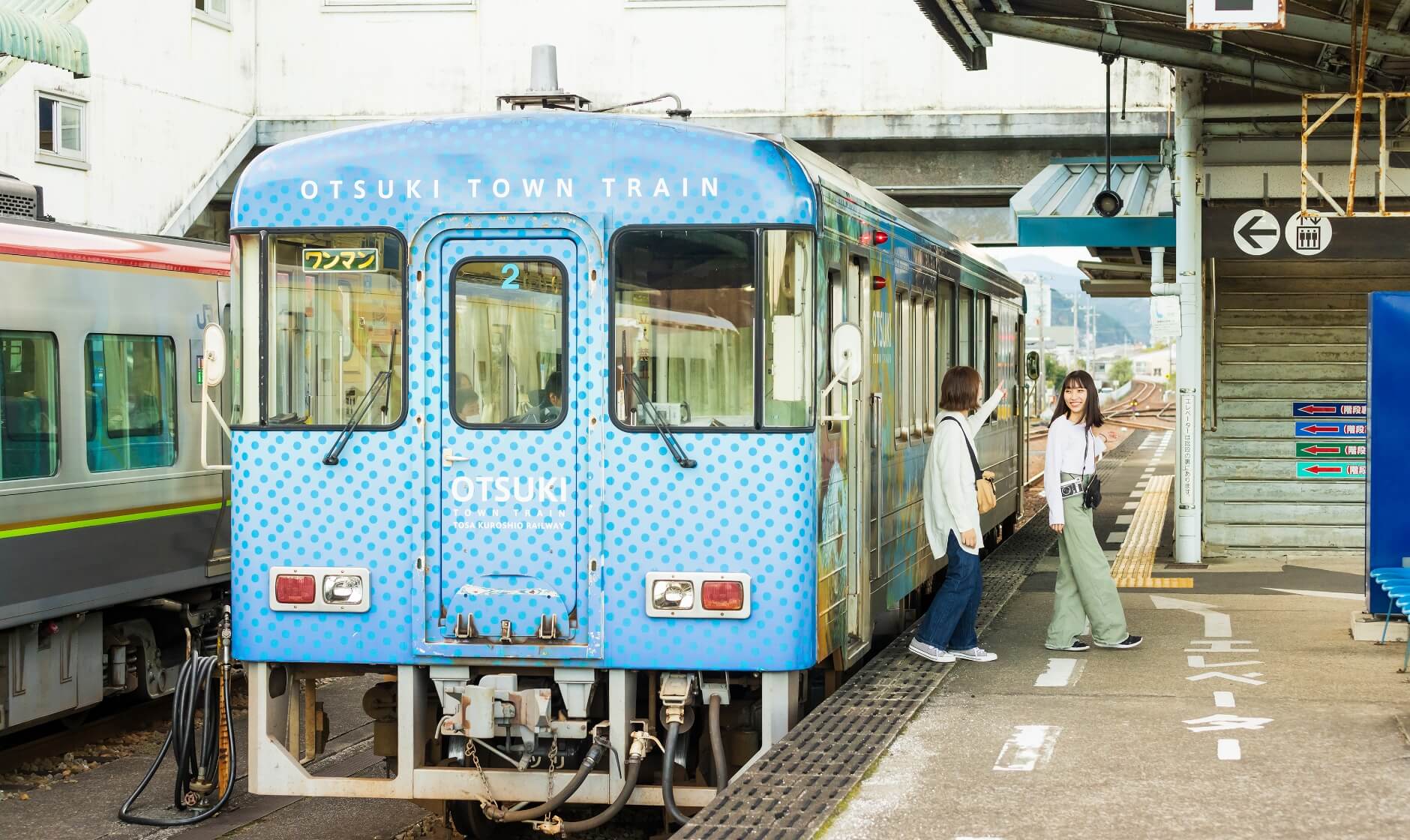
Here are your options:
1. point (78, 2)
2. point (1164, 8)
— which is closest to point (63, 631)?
point (1164, 8)

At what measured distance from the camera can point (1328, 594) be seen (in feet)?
41.6

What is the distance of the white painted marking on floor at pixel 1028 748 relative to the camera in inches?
270

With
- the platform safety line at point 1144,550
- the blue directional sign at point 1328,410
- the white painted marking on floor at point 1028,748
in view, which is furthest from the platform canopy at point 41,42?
the blue directional sign at point 1328,410

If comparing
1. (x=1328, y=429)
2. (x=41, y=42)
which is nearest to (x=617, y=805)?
(x=41, y=42)

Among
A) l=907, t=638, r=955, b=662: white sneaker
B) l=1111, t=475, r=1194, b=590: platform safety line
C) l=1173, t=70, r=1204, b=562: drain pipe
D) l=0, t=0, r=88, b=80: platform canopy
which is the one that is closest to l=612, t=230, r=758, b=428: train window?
l=907, t=638, r=955, b=662: white sneaker

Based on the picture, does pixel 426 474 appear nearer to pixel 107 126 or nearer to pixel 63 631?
pixel 63 631

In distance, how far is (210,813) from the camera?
8312mm

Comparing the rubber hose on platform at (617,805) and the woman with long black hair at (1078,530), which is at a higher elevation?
the woman with long black hair at (1078,530)

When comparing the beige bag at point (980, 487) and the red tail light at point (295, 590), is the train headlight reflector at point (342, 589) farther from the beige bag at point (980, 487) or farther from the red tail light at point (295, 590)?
the beige bag at point (980, 487)

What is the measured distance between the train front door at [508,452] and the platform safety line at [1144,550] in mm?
7145

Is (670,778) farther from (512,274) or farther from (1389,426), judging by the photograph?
(1389,426)

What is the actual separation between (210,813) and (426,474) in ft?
7.67

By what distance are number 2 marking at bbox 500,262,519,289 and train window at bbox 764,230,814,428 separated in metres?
1.01

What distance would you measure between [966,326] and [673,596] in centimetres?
640
